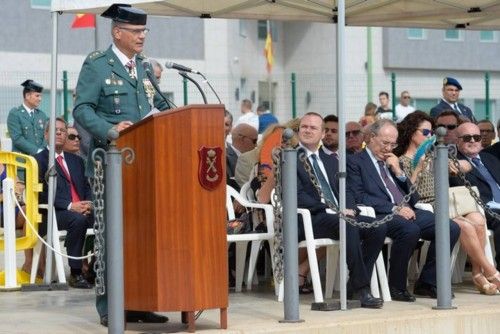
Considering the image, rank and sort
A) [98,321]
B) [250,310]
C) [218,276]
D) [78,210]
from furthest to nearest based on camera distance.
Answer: [78,210]
[250,310]
[98,321]
[218,276]

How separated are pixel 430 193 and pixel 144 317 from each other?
3.50m

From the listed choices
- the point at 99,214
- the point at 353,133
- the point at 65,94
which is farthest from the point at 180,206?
the point at 65,94

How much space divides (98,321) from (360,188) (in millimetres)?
2775

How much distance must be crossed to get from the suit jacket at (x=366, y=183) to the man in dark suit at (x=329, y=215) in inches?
6.0

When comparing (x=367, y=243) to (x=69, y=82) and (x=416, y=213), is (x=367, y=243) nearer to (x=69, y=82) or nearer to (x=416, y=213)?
(x=416, y=213)

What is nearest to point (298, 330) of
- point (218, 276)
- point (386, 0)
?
point (218, 276)

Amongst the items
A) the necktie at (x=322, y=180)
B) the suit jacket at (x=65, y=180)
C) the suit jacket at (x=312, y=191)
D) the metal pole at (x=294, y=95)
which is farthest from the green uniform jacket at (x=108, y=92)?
the metal pole at (x=294, y=95)

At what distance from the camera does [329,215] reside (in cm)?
1123

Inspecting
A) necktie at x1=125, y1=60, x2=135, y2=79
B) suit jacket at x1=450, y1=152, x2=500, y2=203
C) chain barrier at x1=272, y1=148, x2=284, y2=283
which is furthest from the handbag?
necktie at x1=125, y1=60, x2=135, y2=79

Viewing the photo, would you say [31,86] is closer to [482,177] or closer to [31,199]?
[31,199]

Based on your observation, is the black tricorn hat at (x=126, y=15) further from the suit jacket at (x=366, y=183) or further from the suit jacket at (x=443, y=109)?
the suit jacket at (x=443, y=109)

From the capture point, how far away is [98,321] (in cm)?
993

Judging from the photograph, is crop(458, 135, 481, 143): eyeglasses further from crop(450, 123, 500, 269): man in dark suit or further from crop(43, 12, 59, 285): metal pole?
crop(43, 12, 59, 285): metal pole

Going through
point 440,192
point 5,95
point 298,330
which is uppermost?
point 5,95
